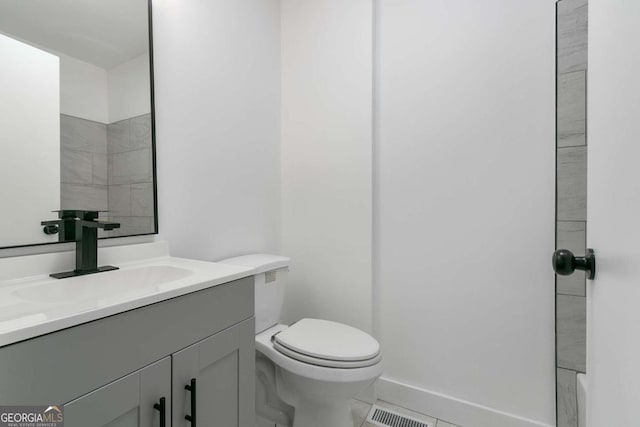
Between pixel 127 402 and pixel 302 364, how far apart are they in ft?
2.08

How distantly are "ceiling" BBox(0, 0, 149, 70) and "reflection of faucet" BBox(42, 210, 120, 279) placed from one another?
1.84 ft

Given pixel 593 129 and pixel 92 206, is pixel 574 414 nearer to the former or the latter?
pixel 593 129

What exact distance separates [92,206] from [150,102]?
0.46 metres

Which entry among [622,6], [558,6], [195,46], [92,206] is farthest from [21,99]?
[558,6]

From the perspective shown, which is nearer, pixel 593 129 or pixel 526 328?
pixel 593 129

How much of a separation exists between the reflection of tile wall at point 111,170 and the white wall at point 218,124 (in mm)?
67

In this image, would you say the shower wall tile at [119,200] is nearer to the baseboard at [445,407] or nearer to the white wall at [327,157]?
the white wall at [327,157]

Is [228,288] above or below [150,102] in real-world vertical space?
below

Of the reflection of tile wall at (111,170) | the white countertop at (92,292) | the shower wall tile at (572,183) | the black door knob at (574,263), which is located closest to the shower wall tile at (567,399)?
the shower wall tile at (572,183)

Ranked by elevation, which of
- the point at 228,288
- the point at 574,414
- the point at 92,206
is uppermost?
the point at 92,206

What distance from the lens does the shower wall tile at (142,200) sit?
3.84 ft

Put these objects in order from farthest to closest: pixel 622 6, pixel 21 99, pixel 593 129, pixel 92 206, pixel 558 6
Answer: pixel 558 6 → pixel 92 206 → pixel 21 99 → pixel 593 129 → pixel 622 6

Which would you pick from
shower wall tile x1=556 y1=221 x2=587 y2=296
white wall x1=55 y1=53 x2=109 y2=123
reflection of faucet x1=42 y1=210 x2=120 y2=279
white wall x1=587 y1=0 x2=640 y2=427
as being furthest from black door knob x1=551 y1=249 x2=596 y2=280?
white wall x1=55 y1=53 x2=109 y2=123

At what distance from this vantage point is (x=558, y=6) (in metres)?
1.32
